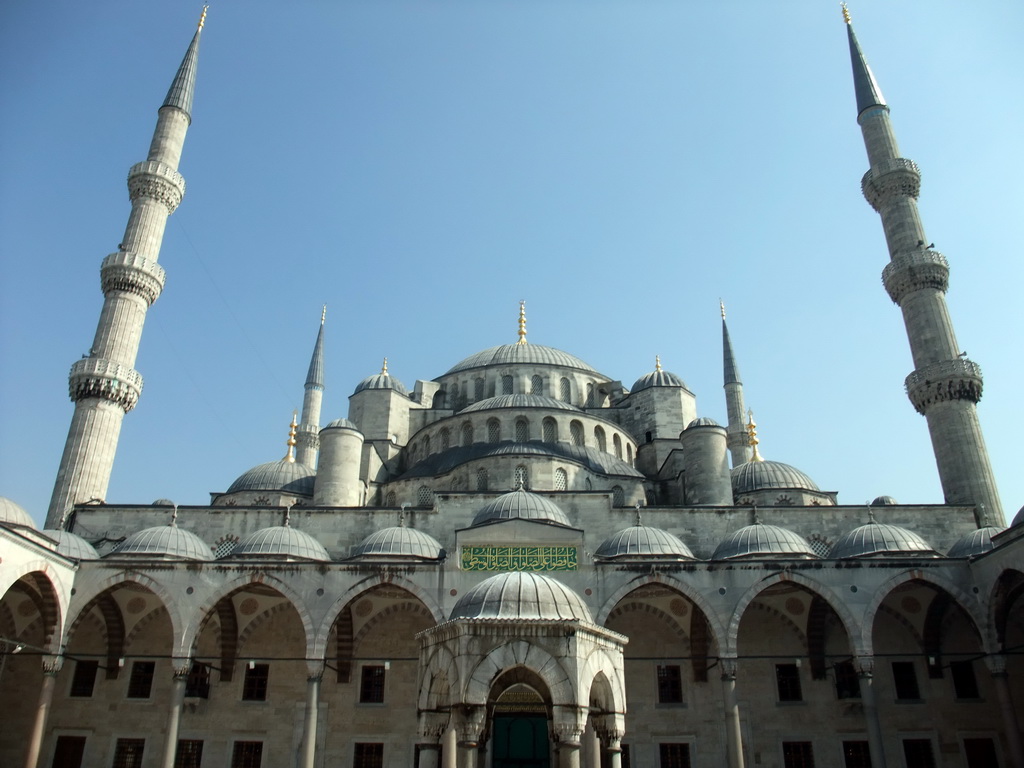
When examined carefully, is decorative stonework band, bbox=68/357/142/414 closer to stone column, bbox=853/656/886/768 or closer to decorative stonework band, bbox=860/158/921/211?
stone column, bbox=853/656/886/768

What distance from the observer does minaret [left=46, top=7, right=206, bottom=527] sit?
18.3 metres

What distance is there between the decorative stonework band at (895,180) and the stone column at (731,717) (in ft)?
46.9

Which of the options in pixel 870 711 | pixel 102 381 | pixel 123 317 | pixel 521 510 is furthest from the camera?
pixel 123 317

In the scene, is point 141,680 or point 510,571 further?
point 141,680

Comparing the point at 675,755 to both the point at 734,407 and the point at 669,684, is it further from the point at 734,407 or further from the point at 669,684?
the point at 734,407

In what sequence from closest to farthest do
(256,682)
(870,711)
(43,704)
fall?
(870,711)
(43,704)
(256,682)

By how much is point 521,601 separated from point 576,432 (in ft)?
48.5

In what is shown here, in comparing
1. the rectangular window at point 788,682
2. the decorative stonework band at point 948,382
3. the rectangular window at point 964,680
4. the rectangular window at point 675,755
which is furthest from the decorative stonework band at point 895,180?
the rectangular window at point 675,755

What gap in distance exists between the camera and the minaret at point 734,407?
26094 mm

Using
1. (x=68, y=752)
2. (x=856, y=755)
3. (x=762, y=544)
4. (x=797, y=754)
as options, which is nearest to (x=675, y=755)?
(x=797, y=754)

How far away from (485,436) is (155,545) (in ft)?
29.0

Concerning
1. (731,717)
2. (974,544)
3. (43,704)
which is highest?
(974,544)

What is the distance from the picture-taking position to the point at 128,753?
1554cm

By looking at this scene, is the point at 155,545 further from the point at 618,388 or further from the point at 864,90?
the point at 864,90
